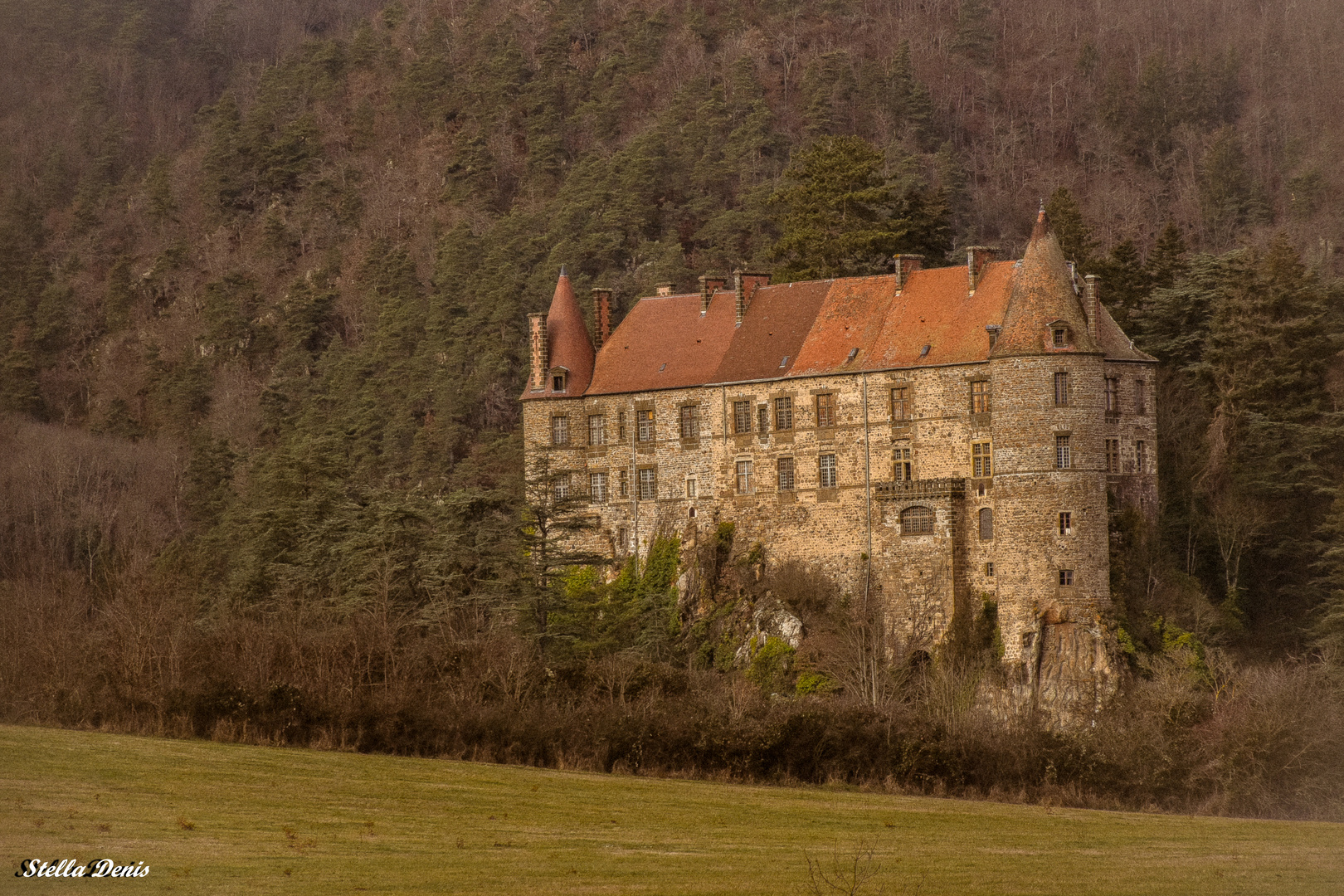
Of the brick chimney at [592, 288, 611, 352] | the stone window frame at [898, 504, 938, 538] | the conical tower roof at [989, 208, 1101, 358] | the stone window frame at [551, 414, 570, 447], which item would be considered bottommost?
the stone window frame at [898, 504, 938, 538]

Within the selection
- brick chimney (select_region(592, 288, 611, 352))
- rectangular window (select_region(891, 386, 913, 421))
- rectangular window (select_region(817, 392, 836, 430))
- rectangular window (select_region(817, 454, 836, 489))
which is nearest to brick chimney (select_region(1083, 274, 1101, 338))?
rectangular window (select_region(891, 386, 913, 421))

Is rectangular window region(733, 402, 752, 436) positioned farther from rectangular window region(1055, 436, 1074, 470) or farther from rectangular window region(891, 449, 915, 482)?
rectangular window region(1055, 436, 1074, 470)

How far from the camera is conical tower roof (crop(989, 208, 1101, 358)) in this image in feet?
178

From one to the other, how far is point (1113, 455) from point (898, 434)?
550 centimetres

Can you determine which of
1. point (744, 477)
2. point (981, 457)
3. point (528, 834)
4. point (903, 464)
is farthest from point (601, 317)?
point (528, 834)

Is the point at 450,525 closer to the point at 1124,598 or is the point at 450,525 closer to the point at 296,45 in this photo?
the point at 1124,598

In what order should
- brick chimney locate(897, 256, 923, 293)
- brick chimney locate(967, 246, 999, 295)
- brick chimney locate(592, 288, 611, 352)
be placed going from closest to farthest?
brick chimney locate(967, 246, 999, 295)
brick chimney locate(897, 256, 923, 293)
brick chimney locate(592, 288, 611, 352)

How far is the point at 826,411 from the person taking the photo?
58.0m

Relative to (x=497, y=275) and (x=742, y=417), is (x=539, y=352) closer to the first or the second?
(x=742, y=417)

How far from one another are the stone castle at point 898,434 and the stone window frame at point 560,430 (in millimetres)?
53

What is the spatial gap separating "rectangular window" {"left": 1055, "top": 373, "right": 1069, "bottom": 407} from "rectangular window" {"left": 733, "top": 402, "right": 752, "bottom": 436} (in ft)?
29.8

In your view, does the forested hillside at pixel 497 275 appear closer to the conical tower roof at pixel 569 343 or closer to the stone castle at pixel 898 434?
the stone castle at pixel 898 434

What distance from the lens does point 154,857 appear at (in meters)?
25.2

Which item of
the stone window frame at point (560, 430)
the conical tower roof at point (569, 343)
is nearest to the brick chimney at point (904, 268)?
the conical tower roof at point (569, 343)
